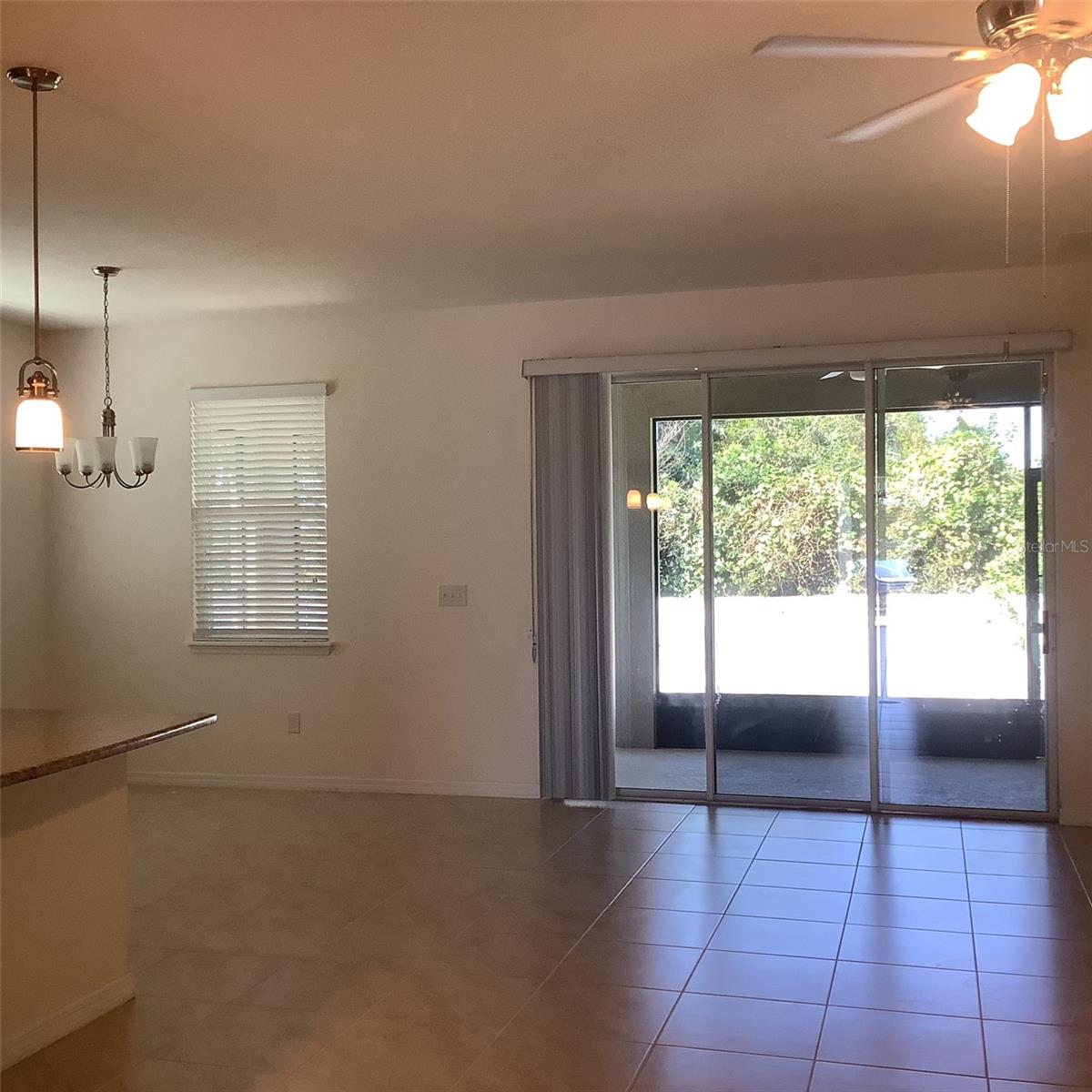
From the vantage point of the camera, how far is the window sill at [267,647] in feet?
21.5

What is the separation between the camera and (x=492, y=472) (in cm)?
634

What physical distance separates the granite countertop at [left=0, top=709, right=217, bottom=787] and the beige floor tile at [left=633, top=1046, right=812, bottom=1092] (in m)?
1.61

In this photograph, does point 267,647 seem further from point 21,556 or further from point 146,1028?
point 146,1028

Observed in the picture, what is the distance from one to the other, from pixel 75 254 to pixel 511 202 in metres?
2.08

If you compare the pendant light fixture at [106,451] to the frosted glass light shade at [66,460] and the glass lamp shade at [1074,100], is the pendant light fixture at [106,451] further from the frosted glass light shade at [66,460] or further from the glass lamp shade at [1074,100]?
the glass lamp shade at [1074,100]

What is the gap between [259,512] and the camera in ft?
21.9

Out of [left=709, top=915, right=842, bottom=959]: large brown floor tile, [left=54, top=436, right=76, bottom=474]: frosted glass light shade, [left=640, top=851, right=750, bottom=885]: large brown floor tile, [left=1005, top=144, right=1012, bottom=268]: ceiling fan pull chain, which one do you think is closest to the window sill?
[left=54, top=436, right=76, bottom=474]: frosted glass light shade

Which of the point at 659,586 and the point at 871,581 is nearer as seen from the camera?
the point at 871,581

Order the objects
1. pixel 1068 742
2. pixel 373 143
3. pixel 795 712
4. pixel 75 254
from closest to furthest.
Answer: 1. pixel 373 143
2. pixel 75 254
3. pixel 1068 742
4. pixel 795 712

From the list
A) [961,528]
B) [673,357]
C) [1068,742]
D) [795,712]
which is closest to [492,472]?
[673,357]

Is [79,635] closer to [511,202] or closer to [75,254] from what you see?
[75,254]

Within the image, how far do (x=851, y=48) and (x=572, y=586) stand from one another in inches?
162

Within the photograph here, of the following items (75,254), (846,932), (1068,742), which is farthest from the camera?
(1068,742)

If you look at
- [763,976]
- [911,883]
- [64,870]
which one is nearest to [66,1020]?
[64,870]
